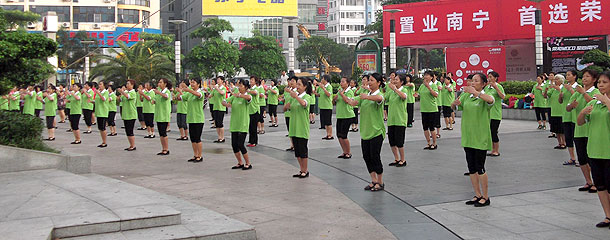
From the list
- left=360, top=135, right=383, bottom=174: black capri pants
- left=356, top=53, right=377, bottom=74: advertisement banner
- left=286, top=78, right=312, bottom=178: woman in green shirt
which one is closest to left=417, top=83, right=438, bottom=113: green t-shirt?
left=286, top=78, right=312, bottom=178: woman in green shirt

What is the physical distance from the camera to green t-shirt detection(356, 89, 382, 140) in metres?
8.70

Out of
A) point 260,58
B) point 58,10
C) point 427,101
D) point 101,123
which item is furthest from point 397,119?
point 58,10

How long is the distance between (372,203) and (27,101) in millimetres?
13357

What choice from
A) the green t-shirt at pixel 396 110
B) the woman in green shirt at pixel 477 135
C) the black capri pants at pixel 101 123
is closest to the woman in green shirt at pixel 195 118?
the green t-shirt at pixel 396 110

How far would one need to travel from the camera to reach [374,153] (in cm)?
867

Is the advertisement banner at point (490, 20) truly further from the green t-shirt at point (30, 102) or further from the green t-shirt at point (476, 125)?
the green t-shirt at point (476, 125)

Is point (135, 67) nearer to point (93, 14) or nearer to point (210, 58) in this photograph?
point (210, 58)

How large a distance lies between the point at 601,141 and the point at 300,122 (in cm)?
465

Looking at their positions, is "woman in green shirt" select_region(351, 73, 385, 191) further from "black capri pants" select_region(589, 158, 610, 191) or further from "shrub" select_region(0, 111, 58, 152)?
"shrub" select_region(0, 111, 58, 152)

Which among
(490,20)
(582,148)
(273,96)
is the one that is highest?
(490,20)

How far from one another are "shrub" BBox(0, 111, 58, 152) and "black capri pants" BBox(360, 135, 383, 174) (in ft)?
17.7

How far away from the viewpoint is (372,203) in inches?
308

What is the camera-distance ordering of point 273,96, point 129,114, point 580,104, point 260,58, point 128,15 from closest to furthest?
point 580,104
point 129,114
point 273,96
point 260,58
point 128,15

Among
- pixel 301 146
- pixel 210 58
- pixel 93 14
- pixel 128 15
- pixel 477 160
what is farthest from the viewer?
pixel 128 15
